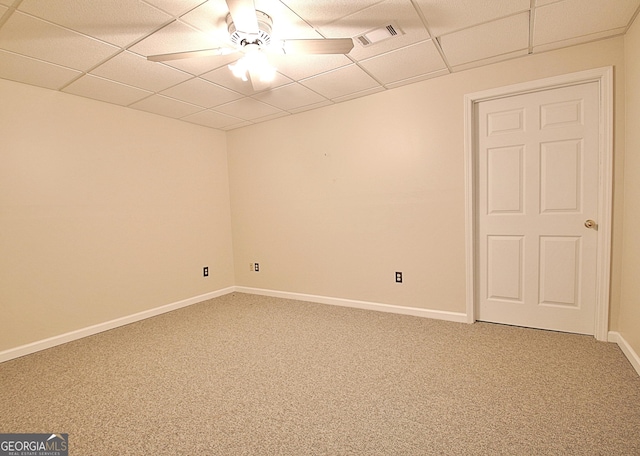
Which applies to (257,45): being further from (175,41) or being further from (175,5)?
(175,41)

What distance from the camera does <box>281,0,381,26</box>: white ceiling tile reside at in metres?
1.79

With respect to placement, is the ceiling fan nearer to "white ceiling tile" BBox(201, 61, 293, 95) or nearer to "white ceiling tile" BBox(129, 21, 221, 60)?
"white ceiling tile" BBox(129, 21, 221, 60)

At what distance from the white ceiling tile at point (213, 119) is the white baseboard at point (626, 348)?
4.23 metres

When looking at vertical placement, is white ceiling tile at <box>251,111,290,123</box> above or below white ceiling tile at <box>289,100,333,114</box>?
below

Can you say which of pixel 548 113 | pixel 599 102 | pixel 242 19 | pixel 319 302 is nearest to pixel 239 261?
pixel 319 302

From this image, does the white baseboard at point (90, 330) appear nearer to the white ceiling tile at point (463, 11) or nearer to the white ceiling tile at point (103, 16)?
the white ceiling tile at point (103, 16)

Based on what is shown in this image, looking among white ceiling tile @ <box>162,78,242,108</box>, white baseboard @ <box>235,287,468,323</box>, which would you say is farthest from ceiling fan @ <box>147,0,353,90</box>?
white baseboard @ <box>235,287,468,323</box>

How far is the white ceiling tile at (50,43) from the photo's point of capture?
1.86 metres

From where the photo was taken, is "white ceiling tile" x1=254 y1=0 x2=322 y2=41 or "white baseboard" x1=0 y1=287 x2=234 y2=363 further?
"white baseboard" x1=0 y1=287 x2=234 y2=363

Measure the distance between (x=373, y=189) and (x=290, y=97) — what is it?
130 cm

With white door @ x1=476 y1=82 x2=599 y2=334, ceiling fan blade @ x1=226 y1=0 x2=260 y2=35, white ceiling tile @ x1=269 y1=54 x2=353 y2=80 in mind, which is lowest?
white door @ x1=476 y1=82 x2=599 y2=334

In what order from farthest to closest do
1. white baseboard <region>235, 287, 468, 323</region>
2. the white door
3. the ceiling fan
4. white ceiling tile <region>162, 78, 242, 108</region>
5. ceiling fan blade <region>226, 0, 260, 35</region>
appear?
white baseboard <region>235, 287, 468, 323</region> → white ceiling tile <region>162, 78, 242, 108</region> → the white door → the ceiling fan → ceiling fan blade <region>226, 0, 260, 35</region>

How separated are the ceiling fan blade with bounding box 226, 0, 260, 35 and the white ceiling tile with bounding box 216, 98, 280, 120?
164cm

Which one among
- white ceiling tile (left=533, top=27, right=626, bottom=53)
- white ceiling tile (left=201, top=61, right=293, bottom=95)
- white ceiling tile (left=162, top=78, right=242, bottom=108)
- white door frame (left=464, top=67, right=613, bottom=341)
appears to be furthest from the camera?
white ceiling tile (left=162, top=78, right=242, bottom=108)
